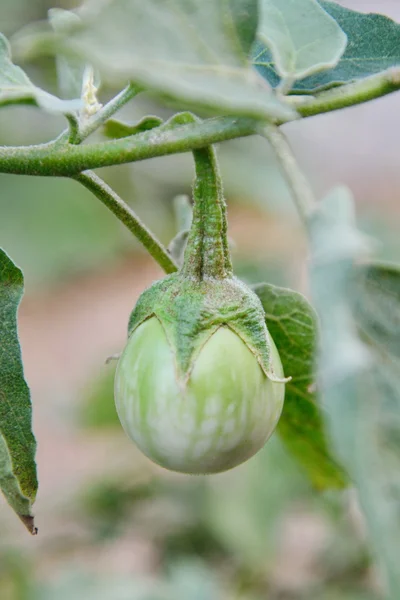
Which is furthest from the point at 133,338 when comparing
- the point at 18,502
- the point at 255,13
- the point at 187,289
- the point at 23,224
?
the point at 23,224

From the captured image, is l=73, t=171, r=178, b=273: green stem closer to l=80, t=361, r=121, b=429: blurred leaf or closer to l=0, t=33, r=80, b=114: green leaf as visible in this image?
l=0, t=33, r=80, b=114: green leaf

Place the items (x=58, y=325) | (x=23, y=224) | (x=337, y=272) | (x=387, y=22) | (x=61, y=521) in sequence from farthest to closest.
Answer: (x=58, y=325), (x=23, y=224), (x=61, y=521), (x=387, y=22), (x=337, y=272)

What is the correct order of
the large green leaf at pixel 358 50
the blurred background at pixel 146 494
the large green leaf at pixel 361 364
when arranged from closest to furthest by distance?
the large green leaf at pixel 361 364 < the large green leaf at pixel 358 50 < the blurred background at pixel 146 494

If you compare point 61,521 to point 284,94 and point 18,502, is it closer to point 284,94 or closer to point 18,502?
point 18,502

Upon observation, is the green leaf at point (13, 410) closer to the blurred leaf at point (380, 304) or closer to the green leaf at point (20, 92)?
the green leaf at point (20, 92)

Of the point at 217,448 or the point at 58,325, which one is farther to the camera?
the point at 58,325

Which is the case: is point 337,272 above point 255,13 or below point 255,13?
below

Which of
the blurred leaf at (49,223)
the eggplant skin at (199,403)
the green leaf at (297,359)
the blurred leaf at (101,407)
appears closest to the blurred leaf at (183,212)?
the green leaf at (297,359)

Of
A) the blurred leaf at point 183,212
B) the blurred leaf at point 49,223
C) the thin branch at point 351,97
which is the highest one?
the blurred leaf at point 49,223
